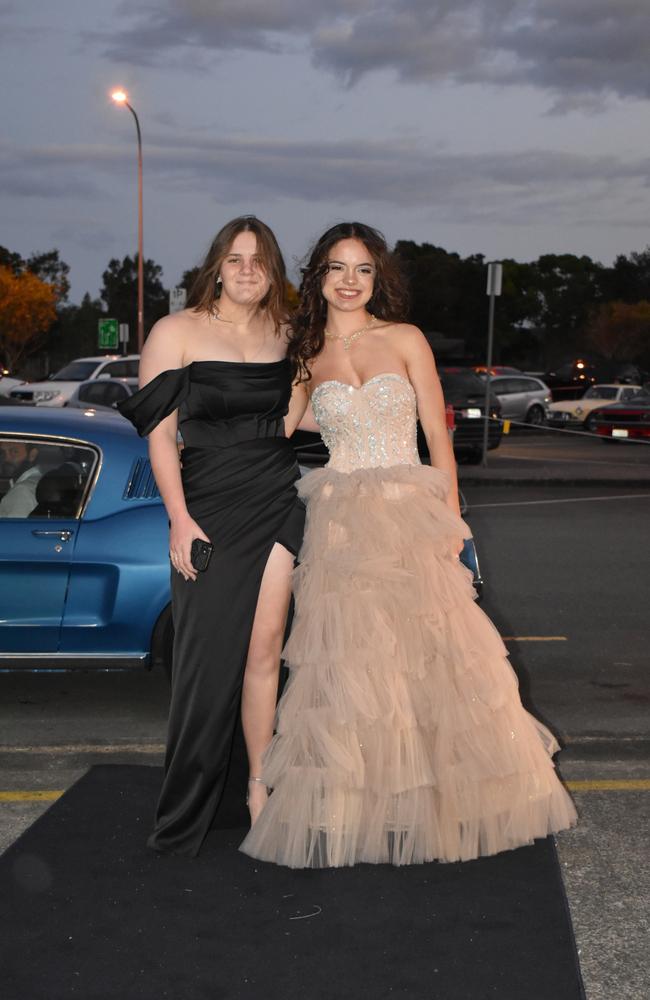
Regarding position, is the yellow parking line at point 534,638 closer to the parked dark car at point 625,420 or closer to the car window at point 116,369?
the car window at point 116,369

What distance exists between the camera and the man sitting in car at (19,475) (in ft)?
21.0

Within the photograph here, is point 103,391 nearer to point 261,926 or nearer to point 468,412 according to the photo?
point 468,412

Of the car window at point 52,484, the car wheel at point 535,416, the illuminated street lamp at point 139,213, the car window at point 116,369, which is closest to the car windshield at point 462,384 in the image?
the car window at point 116,369

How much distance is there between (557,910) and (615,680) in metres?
3.32

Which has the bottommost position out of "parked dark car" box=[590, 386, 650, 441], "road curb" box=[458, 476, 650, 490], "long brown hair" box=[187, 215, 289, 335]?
"parked dark car" box=[590, 386, 650, 441]

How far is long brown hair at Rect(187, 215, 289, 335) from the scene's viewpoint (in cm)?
451

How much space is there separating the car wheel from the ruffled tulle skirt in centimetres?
3143

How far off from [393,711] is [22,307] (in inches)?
3094

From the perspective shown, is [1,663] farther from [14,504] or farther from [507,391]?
[507,391]

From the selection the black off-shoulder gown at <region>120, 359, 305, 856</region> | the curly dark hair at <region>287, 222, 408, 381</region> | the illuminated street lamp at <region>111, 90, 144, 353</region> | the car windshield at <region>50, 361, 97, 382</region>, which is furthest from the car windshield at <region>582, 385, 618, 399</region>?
the black off-shoulder gown at <region>120, 359, 305, 856</region>

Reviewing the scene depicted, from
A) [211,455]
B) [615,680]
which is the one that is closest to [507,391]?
[615,680]

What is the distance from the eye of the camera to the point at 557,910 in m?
4.01

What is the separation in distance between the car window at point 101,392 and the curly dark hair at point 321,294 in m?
19.2

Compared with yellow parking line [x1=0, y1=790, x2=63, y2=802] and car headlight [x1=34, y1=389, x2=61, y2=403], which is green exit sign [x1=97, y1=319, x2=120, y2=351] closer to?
car headlight [x1=34, y1=389, x2=61, y2=403]
